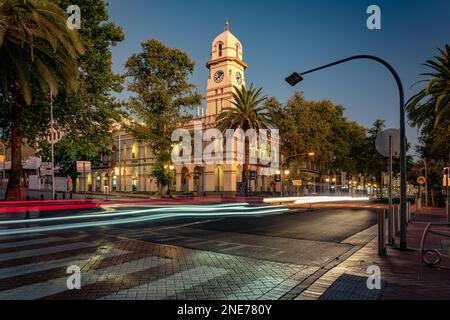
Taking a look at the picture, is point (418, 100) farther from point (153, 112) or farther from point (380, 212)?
point (153, 112)

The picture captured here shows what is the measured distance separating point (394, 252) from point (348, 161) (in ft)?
213

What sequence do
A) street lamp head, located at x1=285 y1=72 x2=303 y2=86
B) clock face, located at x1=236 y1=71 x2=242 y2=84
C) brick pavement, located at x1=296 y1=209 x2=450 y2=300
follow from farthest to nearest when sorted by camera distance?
clock face, located at x1=236 y1=71 x2=242 y2=84
street lamp head, located at x1=285 y1=72 x2=303 y2=86
brick pavement, located at x1=296 y1=209 x2=450 y2=300

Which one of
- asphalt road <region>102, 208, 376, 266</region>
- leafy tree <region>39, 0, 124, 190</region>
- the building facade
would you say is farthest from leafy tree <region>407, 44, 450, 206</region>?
the building facade

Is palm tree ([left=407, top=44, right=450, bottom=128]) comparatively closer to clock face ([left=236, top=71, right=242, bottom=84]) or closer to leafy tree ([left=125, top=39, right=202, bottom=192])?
leafy tree ([left=125, top=39, right=202, bottom=192])

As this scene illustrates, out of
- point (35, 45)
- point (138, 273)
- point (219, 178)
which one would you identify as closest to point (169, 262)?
point (138, 273)

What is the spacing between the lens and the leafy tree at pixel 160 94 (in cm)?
3638

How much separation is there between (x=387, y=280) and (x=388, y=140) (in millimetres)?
4703

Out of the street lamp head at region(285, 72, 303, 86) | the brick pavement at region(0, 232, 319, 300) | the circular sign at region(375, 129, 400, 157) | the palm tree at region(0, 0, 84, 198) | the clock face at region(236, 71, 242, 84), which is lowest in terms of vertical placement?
the brick pavement at region(0, 232, 319, 300)

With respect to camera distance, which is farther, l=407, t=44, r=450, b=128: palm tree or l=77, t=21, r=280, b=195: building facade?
l=77, t=21, r=280, b=195: building facade

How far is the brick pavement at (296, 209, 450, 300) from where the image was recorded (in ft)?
16.4

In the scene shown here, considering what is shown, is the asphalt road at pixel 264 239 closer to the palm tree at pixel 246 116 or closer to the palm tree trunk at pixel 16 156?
the palm tree trunk at pixel 16 156

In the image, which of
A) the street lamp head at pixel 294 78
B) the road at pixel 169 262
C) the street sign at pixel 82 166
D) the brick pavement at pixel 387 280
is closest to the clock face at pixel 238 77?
the street sign at pixel 82 166

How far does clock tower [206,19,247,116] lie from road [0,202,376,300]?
45.4m
